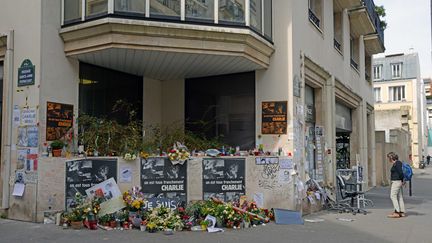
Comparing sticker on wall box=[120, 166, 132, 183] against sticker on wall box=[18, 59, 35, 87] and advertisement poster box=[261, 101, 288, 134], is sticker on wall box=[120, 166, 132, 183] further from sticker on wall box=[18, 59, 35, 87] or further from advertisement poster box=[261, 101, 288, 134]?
advertisement poster box=[261, 101, 288, 134]

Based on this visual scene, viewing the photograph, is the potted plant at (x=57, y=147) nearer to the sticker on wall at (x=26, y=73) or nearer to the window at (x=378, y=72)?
the sticker on wall at (x=26, y=73)

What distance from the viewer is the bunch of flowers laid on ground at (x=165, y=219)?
28.3ft

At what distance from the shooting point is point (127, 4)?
368 inches

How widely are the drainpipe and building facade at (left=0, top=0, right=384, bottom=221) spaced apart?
2 cm

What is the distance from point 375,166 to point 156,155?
15633mm

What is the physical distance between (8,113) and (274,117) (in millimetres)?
6074

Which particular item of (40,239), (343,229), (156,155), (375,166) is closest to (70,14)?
(156,155)

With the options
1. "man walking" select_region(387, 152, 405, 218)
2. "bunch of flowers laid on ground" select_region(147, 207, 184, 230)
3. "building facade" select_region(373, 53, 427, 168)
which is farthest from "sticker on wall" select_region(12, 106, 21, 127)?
"building facade" select_region(373, 53, 427, 168)

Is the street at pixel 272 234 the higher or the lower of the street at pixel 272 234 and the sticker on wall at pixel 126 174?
the lower

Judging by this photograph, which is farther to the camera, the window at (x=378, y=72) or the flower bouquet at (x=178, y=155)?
the window at (x=378, y=72)

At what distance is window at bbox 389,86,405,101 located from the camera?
161 feet

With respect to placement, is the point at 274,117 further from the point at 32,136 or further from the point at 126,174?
the point at 32,136

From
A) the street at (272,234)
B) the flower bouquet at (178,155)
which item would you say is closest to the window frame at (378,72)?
the street at (272,234)

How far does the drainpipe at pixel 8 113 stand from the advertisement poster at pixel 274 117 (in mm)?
5777
